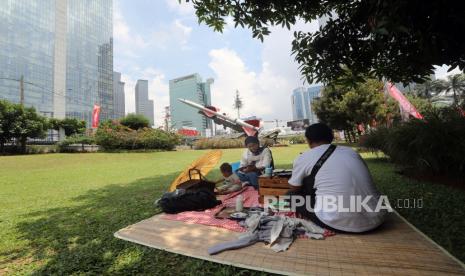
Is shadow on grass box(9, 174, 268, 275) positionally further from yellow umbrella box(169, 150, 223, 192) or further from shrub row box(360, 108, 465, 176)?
shrub row box(360, 108, 465, 176)

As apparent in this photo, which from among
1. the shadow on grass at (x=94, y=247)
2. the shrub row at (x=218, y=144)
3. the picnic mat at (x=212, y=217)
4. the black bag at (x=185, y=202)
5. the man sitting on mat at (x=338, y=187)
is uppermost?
the shrub row at (x=218, y=144)

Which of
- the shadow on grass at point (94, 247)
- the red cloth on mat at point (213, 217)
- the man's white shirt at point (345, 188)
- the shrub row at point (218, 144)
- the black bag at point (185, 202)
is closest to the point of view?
the shadow on grass at point (94, 247)

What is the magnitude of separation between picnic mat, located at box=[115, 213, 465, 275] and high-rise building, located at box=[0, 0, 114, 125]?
45424mm

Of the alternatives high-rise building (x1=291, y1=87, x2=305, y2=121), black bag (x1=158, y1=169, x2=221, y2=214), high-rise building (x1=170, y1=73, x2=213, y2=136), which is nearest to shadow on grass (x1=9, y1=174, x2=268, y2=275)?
black bag (x1=158, y1=169, x2=221, y2=214)

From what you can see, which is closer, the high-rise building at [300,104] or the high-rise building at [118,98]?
the high-rise building at [118,98]

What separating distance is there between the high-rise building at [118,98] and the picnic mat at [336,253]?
54.8 metres

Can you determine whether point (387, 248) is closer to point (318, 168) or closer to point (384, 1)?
point (318, 168)

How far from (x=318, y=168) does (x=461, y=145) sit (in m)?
4.25

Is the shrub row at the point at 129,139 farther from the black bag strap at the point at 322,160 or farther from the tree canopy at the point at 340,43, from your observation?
the black bag strap at the point at 322,160

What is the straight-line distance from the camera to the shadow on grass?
238 centimetres

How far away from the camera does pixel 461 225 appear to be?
307cm

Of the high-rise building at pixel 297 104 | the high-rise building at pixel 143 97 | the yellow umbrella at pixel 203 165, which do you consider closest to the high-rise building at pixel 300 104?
the high-rise building at pixel 297 104

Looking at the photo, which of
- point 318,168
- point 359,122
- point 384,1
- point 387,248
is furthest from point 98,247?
point 359,122

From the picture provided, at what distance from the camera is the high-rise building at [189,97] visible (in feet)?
254
